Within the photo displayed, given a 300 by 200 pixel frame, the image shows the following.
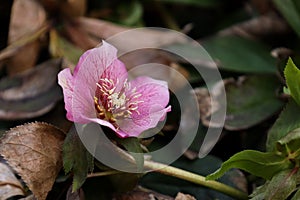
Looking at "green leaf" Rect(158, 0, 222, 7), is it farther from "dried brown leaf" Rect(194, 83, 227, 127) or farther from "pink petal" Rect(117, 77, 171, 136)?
"pink petal" Rect(117, 77, 171, 136)

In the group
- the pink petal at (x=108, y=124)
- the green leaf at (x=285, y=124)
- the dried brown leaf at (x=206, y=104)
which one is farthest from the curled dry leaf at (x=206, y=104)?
the pink petal at (x=108, y=124)

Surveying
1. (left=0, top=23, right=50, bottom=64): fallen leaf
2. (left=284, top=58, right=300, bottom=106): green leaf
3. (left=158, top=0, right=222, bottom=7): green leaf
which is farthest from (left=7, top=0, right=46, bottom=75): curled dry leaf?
(left=284, top=58, right=300, bottom=106): green leaf

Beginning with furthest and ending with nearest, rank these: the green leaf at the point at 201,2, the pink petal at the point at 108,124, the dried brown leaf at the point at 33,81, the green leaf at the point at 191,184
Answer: the green leaf at the point at 201,2 < the dried brown leaf at the point at 33,81 < the green leaf at the point at 191,184 < the pink petal at the point at 108,124

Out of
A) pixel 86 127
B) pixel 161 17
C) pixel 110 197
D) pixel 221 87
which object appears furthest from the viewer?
pixel 161 17

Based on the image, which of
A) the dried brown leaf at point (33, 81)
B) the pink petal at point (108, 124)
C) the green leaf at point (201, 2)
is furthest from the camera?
the green leaf at point (201, 2)

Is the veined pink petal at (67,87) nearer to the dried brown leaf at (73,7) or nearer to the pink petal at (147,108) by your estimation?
the pink petal at (147,108)

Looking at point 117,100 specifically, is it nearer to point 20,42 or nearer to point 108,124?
point 108,124

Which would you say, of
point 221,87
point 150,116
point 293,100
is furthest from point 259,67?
point 150,116

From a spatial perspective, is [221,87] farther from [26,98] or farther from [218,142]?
[26,98]
